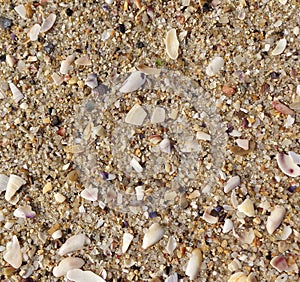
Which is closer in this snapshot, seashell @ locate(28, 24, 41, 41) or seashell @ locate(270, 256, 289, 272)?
seashell @ locate(270, 256, 289, 272)

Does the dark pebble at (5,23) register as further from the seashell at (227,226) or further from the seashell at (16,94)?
the seashell at (227,226)

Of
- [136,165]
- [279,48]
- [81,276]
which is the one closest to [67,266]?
[81,276]

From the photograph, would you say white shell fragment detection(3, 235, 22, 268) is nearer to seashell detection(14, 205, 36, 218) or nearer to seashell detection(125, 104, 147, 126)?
seashell detection(14, 205, 36, 218)

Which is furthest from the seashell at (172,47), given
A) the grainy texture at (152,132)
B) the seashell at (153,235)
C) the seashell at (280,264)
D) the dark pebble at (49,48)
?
the seashell at (280,264)

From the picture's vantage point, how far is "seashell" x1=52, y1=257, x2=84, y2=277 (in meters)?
1.27

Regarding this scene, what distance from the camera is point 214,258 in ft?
4.09

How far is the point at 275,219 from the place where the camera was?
4.05ft

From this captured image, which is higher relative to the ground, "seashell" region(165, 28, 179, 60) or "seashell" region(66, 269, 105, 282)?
"seashell" region(165, 28, 179, 60)

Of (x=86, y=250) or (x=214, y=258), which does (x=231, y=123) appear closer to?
(x=214, y=258)

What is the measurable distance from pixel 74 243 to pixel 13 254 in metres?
0.13

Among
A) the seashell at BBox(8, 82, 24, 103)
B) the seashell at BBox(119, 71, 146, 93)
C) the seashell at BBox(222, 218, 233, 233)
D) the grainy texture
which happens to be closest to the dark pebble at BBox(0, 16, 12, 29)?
the grainy texture

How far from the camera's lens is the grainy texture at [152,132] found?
1.25 meters

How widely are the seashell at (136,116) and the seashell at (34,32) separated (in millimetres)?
264

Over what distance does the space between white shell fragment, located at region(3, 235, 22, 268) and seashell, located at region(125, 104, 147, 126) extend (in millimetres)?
337
